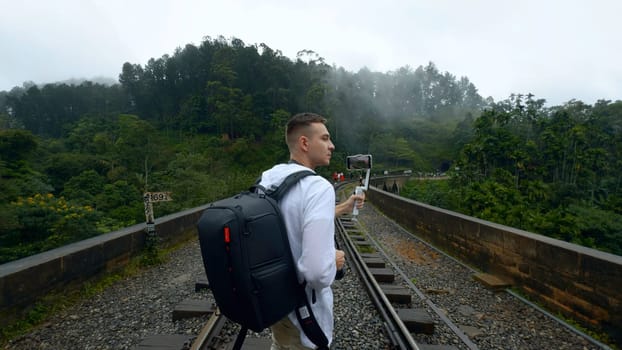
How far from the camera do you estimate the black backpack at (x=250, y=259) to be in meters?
1.11

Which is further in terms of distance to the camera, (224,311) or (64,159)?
(64,159)

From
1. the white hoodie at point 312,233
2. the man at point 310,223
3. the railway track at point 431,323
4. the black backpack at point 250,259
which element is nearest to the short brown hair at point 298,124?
the man at point 310,223

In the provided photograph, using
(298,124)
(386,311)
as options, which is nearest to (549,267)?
(386,311)

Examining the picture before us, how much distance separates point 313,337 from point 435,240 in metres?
7.08

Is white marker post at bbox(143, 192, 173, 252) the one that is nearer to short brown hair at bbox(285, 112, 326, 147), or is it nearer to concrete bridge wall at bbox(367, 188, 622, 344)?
short brown hair at bbox(285, 112, 326, 147)

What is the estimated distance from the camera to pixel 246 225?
1.13m

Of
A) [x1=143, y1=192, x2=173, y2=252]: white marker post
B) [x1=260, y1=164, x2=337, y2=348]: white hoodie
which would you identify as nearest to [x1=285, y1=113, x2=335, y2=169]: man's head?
[x1=260, y1=164, x2=337, y2=348]: white hoodie

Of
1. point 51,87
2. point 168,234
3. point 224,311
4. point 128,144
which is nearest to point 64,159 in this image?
point 128,144

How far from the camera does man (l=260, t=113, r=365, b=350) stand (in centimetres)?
121

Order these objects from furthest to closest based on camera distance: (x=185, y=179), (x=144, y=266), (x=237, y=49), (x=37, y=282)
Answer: (x=237, y=49)
(x=185, y=179)
(x=144, y=266)
(x=37, y=282)

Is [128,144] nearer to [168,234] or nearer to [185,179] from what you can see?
[185,179]

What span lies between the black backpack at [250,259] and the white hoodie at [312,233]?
84 mm

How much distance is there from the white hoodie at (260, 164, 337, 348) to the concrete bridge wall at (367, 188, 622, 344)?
12.4 ft

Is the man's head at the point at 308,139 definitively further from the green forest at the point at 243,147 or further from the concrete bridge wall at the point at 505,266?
→ the green forest at the point at 243,147
